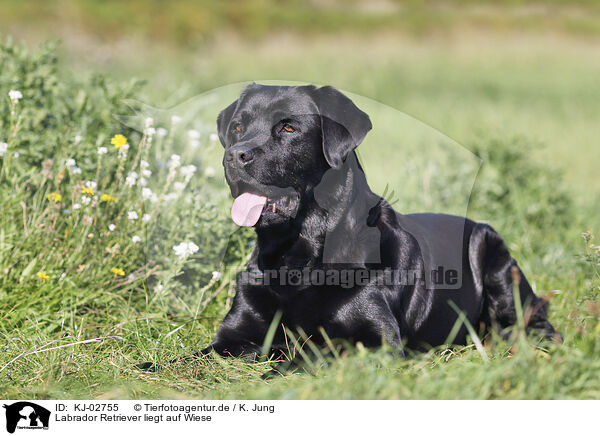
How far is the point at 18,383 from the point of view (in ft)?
9.11

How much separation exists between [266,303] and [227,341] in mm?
258

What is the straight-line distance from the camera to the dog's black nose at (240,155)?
2963 millimetres

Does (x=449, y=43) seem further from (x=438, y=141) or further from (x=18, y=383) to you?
(x=18, y=383)

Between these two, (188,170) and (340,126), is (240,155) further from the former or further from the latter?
(188,170)

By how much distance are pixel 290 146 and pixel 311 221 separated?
366 millimetres

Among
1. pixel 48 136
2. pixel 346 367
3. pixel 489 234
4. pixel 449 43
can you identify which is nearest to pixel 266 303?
pixel 346 367

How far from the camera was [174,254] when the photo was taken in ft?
12.4

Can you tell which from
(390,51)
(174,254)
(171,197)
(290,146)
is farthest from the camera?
(390,51)

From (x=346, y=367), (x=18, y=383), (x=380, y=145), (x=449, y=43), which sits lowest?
(x=18, y=383)

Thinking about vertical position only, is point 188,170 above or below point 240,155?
below

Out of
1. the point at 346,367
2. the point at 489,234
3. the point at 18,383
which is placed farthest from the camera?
the point at 489,234
